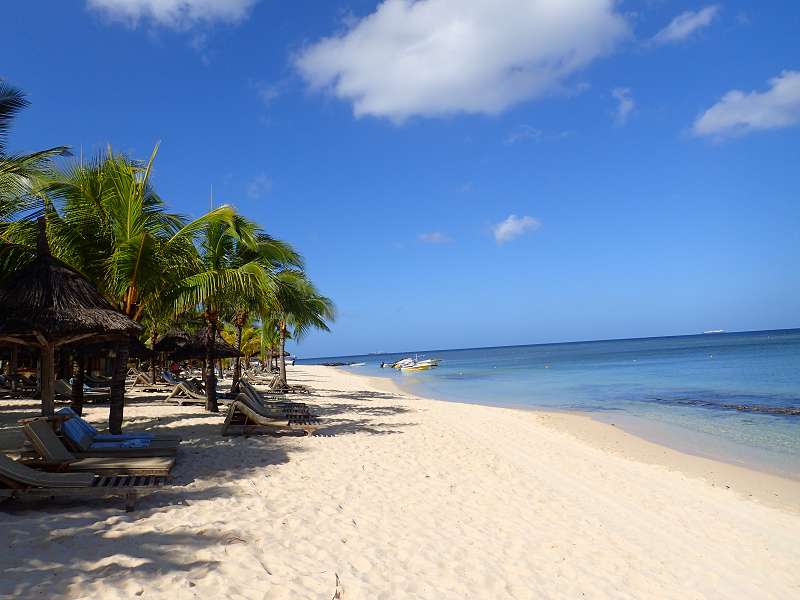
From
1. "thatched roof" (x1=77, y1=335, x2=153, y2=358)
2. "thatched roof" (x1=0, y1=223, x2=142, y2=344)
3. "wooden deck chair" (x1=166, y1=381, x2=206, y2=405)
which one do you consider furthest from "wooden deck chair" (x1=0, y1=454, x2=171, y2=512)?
"wooden deck chair" (x1=166, y1=381, x2=206, y2=405)

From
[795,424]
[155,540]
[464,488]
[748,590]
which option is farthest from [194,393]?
[795,424]

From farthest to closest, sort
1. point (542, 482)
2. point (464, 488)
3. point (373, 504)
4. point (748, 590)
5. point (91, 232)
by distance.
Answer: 1. point (91, 232)
2. point (542, 482)
3. point (464, 488)
4. point (373, 504)
5. point (748, 590)

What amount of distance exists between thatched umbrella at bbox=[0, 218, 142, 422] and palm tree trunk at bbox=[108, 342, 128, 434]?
0.54 metres

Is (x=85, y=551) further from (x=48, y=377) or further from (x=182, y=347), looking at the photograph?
(x=182, y=347)

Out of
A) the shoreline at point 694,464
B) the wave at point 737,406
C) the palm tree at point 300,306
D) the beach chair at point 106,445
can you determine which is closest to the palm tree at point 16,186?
the beach chair at point 106,445

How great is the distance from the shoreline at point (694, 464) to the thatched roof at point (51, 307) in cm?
910

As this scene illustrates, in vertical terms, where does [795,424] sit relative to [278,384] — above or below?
below

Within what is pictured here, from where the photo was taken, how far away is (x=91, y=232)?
870 cm

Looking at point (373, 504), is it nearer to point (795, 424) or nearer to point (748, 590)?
point (748, 590)

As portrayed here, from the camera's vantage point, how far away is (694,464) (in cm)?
967

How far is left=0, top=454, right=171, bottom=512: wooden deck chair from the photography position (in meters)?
4.20

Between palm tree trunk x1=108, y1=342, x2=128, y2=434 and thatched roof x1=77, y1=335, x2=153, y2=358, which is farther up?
thatched roof x1=77, y1=335, x2=153, y2=358

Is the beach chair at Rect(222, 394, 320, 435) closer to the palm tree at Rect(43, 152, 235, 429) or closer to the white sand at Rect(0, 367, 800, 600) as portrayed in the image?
the white sand at Rect(0, 367, 800, 600)

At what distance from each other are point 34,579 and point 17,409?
11.5 meters
